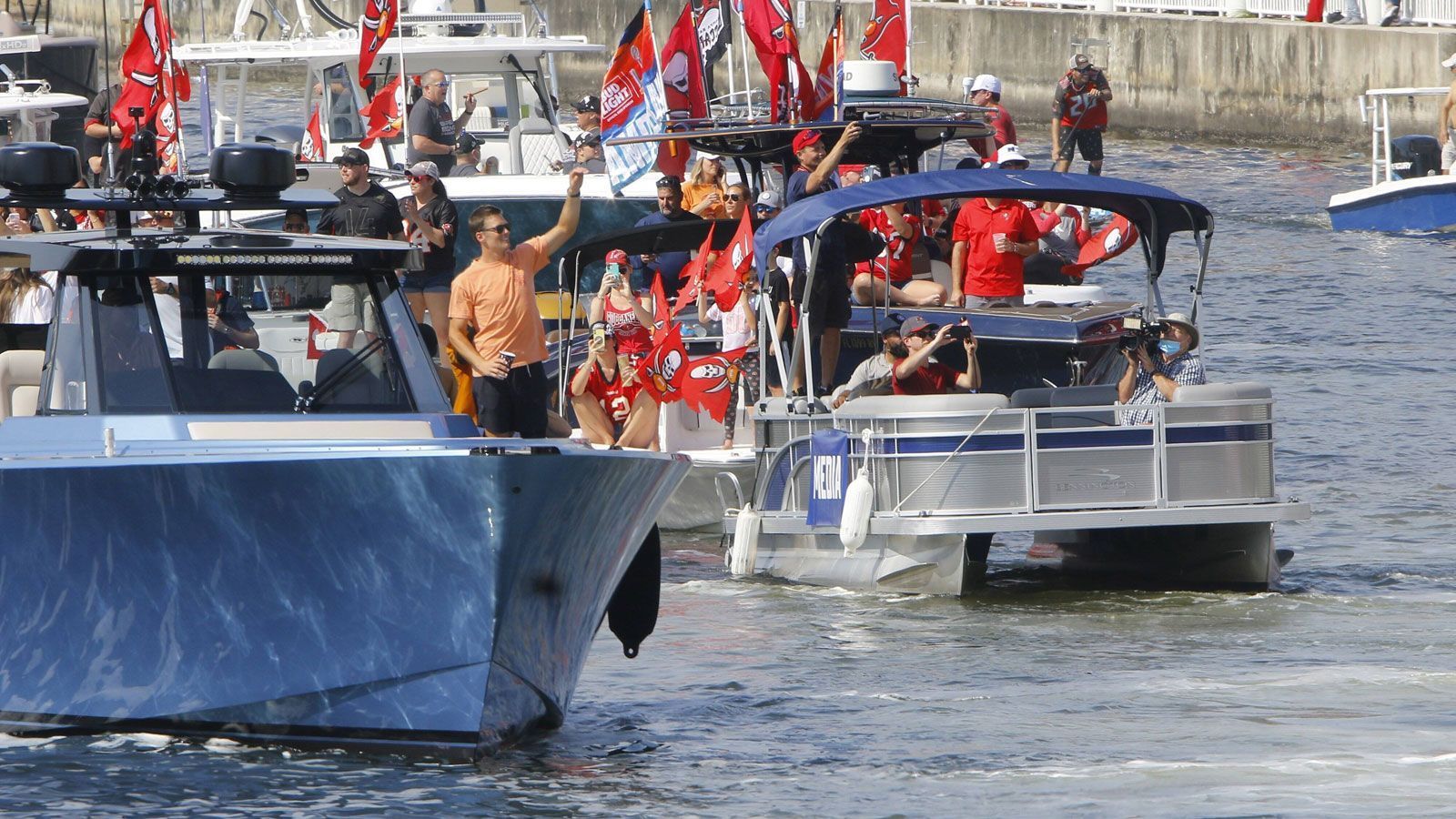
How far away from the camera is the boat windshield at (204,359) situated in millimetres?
8461

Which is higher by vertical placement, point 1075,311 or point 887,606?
point 1075,311

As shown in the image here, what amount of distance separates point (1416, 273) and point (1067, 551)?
12032 millimetres

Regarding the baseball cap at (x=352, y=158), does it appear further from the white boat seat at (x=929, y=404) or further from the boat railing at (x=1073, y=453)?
the boat railing at (x=1073, y=453)

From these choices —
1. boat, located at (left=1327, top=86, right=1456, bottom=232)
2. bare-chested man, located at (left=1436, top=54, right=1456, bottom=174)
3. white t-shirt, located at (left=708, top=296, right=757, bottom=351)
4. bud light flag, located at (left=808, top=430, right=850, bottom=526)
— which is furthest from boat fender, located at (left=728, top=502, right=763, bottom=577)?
boat, located at (left=1327, top=86, right=1456, bottom=232)

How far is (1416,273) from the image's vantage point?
24094 mm

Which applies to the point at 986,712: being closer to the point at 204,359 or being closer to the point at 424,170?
the point at 204,359

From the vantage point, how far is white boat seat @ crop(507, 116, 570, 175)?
20.9 m

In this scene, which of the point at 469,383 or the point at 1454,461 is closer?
the point at 469,383

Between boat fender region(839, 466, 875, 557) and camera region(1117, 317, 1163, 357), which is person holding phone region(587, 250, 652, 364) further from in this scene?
camera region(1117, 317, 1163, 357)

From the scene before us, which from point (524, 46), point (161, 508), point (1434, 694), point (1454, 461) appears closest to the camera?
point (161, 508)

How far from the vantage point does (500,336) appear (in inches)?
452

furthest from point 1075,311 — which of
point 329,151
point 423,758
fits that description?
point 329,151

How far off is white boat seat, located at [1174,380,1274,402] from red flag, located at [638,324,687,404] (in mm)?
3334

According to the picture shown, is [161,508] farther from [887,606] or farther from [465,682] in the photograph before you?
[887,606]
